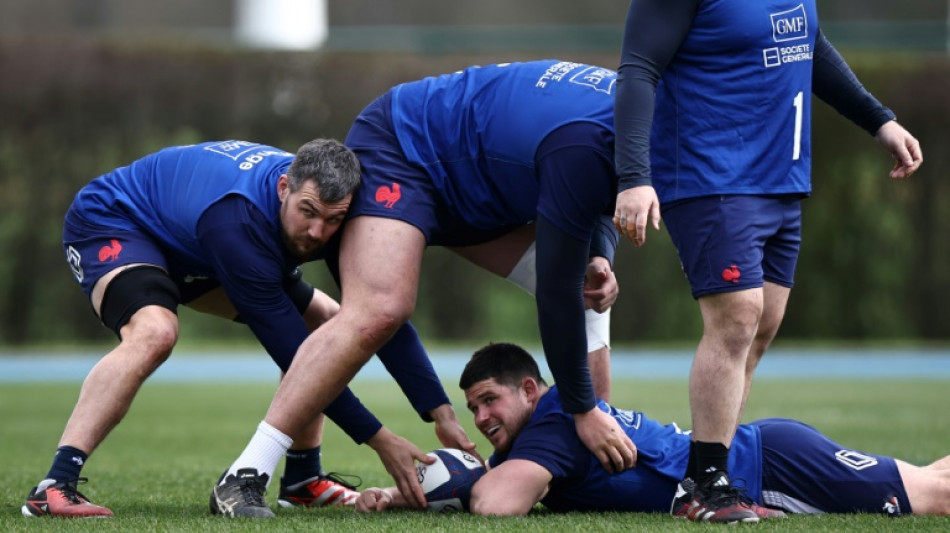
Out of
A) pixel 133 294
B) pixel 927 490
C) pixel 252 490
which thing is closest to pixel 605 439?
pixel 927 490

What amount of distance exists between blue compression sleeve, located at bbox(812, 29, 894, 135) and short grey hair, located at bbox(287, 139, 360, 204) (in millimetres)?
1710

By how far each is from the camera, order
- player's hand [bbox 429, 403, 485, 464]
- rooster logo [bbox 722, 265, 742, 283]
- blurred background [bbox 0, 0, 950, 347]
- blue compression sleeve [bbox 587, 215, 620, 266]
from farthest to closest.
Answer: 1. blurred background [bbox 0, 0, 950, 347]
2. blue compression sleeve [bbox 587, 215, 620, 266]
3. player's hand [bbox 429, 403, 485, 464]
4. rooster logo [bbox 722, 265, 742, 283]

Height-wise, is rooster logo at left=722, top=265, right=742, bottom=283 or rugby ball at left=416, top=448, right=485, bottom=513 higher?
rooster logo at left=722, top=265, right=742, bottom=283

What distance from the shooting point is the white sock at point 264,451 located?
4.52m

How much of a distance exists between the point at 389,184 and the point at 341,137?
1392cm

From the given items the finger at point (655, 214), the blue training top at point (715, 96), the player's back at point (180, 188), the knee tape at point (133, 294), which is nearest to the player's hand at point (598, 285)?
the blue training top at point (715, 96)

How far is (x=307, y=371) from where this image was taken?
4520mm

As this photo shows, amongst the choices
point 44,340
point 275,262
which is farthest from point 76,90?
point 275,262

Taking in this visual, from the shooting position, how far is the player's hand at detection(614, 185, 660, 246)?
4.03 meters

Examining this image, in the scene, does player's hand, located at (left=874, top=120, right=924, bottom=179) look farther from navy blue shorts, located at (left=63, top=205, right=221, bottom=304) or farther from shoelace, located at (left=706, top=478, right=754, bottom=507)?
navy blue shorts, located at (left=63, top=205, right=221, bottom=304)

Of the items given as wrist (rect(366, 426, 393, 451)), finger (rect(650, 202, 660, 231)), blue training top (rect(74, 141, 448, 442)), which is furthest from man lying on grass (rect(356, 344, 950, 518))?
finger (rect(650, 202, 660, 231))

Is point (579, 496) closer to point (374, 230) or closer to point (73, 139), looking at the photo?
point (374, 230)

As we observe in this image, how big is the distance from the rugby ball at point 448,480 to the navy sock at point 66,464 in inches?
46.9

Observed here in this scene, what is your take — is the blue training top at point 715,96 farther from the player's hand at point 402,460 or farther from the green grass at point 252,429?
the player's hand at point 402,460
